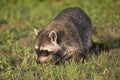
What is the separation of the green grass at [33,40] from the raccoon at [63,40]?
0.84ft

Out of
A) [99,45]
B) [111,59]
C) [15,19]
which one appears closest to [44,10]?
Result: [15,19]

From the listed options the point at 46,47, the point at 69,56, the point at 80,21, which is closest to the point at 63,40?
the point at 69,56

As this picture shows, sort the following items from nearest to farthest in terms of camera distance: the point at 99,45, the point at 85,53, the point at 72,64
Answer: the point at 72,64, the point at 85,53, the point at 99,45

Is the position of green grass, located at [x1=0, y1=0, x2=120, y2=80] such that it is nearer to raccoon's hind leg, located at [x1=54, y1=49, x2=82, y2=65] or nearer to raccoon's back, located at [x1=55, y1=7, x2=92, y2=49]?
raccoon's hind leg, located at [x1=54, y1=49, x2=82, y2=65]

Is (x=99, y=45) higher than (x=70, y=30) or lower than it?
lower

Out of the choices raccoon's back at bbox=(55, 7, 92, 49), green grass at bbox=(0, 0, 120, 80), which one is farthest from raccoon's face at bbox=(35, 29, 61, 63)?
→ raccoon's back at bbox=(55, 7, 92, 49)

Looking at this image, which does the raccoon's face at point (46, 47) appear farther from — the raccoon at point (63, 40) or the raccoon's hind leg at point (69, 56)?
the raccoon's hind leg at point (69, 56)

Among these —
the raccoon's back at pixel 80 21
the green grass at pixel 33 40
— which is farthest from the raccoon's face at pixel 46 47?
the raccoon's back at pixel 80 21

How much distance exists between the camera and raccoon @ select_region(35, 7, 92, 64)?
27.3ft

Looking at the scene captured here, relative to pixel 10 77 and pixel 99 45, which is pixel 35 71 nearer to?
pixel 10 77

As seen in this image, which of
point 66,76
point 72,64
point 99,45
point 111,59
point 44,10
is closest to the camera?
point 66,76

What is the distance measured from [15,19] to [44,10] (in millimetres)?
2025

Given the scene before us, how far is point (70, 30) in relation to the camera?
8906 mm

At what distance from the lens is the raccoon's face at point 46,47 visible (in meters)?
8.26
